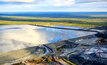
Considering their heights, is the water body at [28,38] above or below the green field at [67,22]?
above

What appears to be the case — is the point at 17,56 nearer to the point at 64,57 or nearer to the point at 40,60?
the point at 40,60

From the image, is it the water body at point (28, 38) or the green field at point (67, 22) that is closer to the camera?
the water body at point (28, 38)

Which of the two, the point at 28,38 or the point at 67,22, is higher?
the point at 28,38

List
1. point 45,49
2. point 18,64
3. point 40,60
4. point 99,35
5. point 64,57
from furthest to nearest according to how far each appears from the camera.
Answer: point 99,35
point 45,49
point 64,57
point 40,60
point 18,64

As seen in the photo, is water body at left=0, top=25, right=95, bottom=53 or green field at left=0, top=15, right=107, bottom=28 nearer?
water body at left=0, top=25, right=95, bottom=53

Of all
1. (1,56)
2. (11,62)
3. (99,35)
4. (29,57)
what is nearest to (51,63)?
(29,57)

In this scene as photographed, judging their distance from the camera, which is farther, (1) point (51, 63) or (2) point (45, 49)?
(2) point (45, 49)

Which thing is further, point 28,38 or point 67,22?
point 67,22

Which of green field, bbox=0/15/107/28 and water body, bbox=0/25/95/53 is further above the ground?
water body, bbox=0/25/95/53

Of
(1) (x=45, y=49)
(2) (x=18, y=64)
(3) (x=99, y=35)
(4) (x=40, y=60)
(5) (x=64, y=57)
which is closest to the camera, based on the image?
(2) (x=18, y=64)

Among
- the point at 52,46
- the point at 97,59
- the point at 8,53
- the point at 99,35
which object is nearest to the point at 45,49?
the point at 52,46

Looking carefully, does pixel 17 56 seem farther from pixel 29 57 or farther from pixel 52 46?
pixel 52 46
